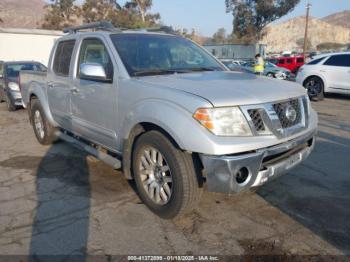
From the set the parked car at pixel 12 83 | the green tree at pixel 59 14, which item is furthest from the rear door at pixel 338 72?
the green tree at pixel 59 14

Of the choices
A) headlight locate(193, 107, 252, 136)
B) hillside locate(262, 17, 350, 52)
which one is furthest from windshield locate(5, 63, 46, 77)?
hillside locate(262, 17, 350, 52)

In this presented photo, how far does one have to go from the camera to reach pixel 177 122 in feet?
9.97

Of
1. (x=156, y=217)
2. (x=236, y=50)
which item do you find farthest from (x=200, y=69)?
(x=236, y=50)

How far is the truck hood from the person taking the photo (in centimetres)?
302

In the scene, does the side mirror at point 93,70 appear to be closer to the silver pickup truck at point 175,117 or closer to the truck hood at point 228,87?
the silver pickup truck at point 175,117

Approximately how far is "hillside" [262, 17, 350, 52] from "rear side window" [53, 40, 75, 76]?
11563cm

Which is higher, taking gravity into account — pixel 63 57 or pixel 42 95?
pixel 63 57

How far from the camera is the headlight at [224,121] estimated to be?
293cm

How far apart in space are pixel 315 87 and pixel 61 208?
35.9ft

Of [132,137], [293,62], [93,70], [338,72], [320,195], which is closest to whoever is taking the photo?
[132,137]

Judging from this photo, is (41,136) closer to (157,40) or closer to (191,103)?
(157,40)

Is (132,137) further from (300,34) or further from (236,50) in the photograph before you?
(300,34)

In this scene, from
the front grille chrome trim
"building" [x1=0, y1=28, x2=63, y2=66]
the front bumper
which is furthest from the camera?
"building" [x1=0, y1=28, x2=63, y2=66]

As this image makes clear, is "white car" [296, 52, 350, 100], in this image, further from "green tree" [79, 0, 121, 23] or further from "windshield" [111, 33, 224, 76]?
A: "green tree" [79, 0, 121, 23]
